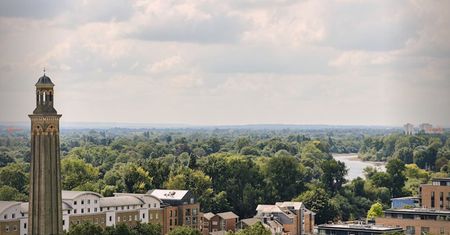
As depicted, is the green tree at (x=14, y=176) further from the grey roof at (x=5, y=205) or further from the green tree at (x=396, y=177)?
the green tree at (x=396, y=177)

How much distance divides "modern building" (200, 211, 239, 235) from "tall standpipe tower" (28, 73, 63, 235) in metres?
23.4

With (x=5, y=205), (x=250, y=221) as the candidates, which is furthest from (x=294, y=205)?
(x=5, y=205)

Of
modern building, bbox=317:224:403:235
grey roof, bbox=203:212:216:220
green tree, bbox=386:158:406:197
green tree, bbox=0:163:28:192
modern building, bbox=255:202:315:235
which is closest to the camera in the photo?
modern building, bbox=317:224:403:235

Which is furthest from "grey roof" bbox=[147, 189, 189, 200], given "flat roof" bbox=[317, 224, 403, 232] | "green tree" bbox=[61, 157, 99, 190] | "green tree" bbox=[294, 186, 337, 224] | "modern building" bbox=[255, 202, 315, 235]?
"flat roof" bbox=[317, 224, 403, 232]

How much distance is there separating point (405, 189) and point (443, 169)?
10655 mm

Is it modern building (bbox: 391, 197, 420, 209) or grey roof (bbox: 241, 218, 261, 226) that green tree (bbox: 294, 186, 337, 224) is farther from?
grey roof (bbox: 241, 218, 261, 226)

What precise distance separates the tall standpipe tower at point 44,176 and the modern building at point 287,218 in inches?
965

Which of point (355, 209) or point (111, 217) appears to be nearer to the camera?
point (111, 217)

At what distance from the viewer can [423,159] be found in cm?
9569

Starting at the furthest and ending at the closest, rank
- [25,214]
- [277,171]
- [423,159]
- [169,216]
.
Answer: [423,159], [277,171], [169,216], [25,214]

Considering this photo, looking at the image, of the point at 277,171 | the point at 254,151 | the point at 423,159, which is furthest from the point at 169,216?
the point at 254,151

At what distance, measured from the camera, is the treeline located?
303 ft

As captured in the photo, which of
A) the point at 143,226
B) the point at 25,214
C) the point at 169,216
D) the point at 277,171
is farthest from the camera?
the point at 277,171

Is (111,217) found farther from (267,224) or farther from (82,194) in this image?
(267,224)
